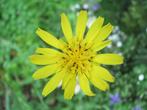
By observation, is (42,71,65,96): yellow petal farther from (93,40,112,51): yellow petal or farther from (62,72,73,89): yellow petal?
(93,40,112,51): yellow petal

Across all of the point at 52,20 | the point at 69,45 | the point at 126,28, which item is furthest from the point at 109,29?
the point at 52,20

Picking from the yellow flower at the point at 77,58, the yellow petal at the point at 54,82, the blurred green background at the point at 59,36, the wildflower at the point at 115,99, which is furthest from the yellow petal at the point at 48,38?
the wildflower at the point at 115,99

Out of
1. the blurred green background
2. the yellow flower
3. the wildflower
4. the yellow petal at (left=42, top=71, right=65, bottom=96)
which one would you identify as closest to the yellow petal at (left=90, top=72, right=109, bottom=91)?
the yellow flower

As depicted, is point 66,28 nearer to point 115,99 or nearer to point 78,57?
point 78,57

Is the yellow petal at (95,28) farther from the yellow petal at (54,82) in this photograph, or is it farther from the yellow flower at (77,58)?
the yellow petal at (54,82)

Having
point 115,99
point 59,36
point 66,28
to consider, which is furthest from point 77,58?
point 59,36

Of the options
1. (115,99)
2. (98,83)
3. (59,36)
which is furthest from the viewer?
(59,36)
